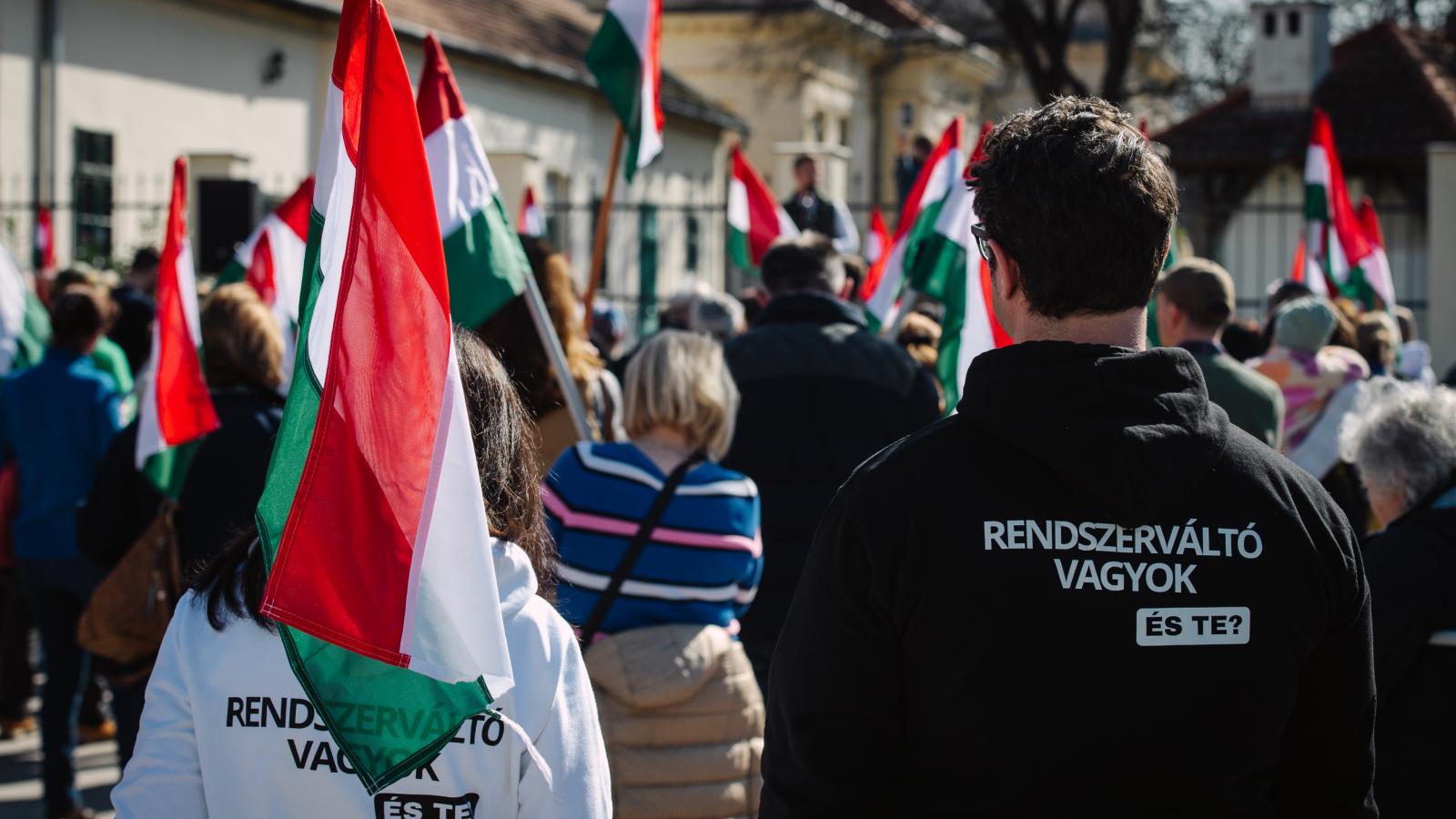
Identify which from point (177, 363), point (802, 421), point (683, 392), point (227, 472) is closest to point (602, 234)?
point (802, 421)

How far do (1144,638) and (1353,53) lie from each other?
28.1 metres

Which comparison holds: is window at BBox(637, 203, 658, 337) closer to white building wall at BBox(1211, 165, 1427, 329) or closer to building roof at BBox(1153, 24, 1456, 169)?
white building wall at BBox(1211, 165, 1427, 329)

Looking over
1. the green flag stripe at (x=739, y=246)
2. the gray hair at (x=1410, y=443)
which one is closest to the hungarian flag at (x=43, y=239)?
the green flag stripe at (x=739, y=246)

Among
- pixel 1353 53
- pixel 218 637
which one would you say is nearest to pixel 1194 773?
pixel 218 637

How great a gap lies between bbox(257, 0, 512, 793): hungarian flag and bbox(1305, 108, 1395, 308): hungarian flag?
26.1ft

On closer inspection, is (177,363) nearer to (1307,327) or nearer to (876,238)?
(1307,327)

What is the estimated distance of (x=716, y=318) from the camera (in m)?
7.34

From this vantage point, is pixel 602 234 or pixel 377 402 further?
pixel 602 234

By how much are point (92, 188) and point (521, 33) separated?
984 centimetres

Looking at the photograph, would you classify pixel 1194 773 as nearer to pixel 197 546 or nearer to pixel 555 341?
pixel 555 341

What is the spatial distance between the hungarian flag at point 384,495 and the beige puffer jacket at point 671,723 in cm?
183

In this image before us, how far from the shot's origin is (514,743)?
2.25 metres

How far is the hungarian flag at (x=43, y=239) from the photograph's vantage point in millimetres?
15047

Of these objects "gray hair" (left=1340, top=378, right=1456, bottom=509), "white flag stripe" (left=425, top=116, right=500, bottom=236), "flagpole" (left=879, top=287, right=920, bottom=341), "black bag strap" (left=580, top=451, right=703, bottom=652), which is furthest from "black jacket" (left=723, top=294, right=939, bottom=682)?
"gray hair" (left=1340, top=378, right=1456, bottom=509)
